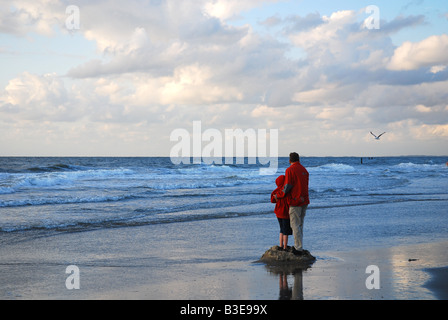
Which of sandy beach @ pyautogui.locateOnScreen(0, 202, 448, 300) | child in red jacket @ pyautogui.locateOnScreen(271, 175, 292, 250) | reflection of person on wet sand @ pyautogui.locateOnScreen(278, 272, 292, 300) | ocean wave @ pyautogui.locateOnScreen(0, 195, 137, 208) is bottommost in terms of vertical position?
sandy beach @ pyautogui.locateOnScreen(0, 202, 448, 300)

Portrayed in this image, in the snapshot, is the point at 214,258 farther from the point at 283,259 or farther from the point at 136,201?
the point at 136,201

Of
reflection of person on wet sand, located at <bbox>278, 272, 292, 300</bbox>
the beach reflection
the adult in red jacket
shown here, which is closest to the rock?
the adult in red jacket

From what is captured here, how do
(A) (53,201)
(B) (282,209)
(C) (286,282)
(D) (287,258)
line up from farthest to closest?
(A) (53,201), (B) (282,209), (D) (287,258), (C) (286,282)

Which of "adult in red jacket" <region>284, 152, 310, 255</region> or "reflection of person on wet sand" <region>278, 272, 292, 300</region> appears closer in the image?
"reflection of person on wet sand" <region>278, 272, 292, 300</region>

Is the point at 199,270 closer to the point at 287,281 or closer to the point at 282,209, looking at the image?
the point at 287,281

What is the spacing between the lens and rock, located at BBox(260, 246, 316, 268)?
306 inches

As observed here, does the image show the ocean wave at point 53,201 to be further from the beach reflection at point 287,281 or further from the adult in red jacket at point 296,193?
the beach reflection at point 287,281

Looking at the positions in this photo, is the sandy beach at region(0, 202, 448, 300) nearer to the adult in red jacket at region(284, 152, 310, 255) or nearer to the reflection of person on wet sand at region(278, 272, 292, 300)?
the reflection of person on wet sand at region(278, 272, 292, 300)

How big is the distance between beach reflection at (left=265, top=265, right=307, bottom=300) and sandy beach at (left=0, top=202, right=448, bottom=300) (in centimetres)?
1

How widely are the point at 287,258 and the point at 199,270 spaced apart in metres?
1.51

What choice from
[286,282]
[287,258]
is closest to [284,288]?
[286,282]

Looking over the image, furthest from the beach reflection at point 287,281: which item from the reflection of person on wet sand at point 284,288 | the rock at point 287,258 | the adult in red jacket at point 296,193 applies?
the adult in red jacket at point 296,193

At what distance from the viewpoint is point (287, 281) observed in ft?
21.6

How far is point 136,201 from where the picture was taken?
19766 mm
